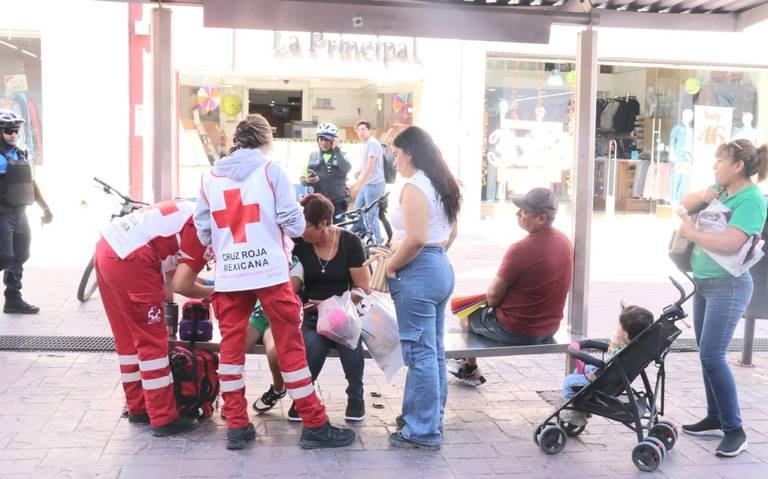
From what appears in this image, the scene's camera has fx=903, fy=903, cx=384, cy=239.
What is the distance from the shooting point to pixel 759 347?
7891mm

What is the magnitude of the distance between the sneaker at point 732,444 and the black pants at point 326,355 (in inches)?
82.4

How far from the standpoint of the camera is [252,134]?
488 centimetres

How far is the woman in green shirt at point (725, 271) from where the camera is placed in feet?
16.4

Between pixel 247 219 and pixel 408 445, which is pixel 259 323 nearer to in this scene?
pixel 247 219

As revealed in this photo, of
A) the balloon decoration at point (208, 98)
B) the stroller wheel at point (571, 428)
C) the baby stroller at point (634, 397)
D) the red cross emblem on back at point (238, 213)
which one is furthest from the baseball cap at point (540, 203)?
the balloon decoration at point (208, 98)

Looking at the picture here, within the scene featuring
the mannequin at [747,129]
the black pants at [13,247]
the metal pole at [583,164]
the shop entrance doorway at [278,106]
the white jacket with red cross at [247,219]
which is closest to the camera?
the white jacket with red cross at [247,219]

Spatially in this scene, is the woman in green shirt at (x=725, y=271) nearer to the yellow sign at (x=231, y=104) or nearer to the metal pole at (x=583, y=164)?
the metal pole at (x=583, y=164)

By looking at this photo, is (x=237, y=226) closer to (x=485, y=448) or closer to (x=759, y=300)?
(x=485, y=448)

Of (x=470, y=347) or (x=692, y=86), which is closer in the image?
(x=470, y=347)

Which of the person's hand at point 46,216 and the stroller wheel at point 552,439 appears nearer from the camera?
the stroller wheel at point 552,439

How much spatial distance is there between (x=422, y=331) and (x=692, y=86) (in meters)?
14.2

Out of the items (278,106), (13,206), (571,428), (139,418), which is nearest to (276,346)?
(139,418)

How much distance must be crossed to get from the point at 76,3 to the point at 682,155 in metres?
11.6

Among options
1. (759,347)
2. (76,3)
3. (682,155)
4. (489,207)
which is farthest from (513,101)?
(759,347)
